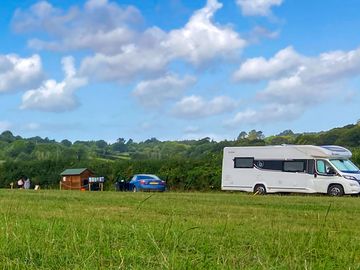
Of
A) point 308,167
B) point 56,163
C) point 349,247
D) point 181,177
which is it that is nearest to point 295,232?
point 349,247

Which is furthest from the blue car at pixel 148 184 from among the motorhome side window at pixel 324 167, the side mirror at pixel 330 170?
the side mirror at pixel 330 170

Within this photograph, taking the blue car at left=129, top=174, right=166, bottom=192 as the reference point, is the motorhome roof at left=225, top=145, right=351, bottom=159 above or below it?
above

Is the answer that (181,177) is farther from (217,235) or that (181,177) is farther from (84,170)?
(217,235)

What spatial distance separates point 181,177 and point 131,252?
34970 millimetres

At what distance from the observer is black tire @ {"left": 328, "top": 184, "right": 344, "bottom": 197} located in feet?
92.3

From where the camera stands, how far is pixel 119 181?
43438 millimetres

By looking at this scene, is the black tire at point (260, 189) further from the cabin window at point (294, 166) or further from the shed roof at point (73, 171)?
the shed roof at point (73, 171)

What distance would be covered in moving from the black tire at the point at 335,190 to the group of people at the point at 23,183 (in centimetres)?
2705

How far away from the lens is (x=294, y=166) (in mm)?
29969

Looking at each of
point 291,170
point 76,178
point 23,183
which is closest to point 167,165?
point 76,178

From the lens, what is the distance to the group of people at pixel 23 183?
46709mm

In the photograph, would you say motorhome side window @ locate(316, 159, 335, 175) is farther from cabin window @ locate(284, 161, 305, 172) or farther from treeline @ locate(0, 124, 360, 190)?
treeline @ locate(0, 124, 360, 190)

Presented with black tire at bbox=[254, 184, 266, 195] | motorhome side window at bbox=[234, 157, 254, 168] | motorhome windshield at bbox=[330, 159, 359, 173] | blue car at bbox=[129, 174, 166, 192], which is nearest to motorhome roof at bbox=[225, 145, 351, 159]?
motorhome windshield at bbox=[330, 159, 359, 173]

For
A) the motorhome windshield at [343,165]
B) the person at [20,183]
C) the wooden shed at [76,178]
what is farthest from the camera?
the person at [20,183]
